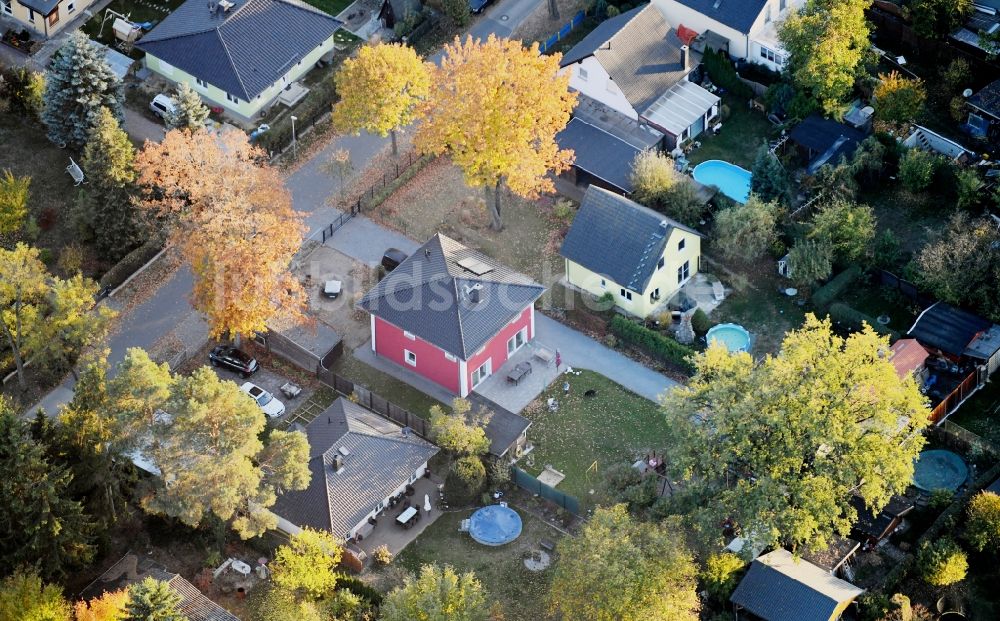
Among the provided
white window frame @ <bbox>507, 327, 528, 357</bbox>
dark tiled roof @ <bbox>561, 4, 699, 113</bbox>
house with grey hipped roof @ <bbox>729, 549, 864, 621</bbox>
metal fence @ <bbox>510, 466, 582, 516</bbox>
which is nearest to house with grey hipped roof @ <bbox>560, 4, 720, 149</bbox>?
dark tiled roof @ <bbox>561, 4, 699, 113</bbox>

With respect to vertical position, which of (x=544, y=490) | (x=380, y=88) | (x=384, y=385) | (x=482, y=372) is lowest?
(x=384, y=385)

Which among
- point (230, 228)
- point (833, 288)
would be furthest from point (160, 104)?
point (833, 288)

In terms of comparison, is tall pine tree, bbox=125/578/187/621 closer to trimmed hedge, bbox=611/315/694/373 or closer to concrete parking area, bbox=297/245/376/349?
concrete parking area, bbox=297/245/376/349

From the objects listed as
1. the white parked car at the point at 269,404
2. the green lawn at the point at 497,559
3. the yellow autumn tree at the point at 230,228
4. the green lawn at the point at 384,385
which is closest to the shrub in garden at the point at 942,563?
the green lawn at the point at 497,559

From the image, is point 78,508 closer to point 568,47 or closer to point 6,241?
point 6,241

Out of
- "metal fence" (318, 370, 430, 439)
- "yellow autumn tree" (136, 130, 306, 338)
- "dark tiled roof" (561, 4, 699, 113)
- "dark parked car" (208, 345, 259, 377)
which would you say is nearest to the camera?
"yellow autumn tree" (136, 130, 306, 338)

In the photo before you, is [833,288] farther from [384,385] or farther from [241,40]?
[241,40]

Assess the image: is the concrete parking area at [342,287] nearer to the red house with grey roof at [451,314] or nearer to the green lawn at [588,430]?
the red house with grey roof at [451,314]
